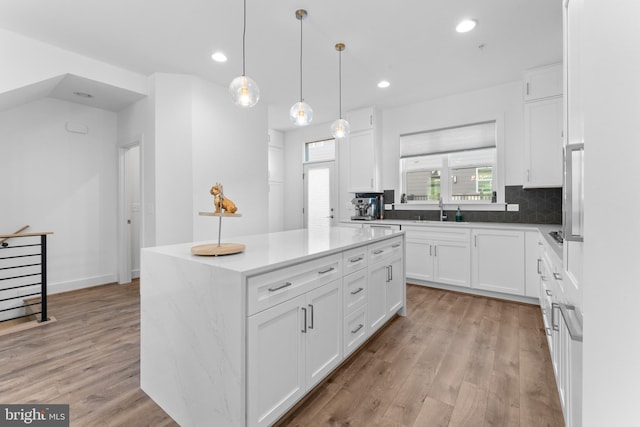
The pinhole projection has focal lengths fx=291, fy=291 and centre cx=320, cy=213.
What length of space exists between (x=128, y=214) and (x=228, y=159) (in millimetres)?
2016

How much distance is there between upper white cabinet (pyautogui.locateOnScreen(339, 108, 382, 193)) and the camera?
16.5 feet

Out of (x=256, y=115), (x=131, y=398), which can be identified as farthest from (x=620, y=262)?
(x=256, y=115)

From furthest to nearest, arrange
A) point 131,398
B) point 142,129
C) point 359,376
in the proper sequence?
point 142,129 < point 359,376 < point 131,398

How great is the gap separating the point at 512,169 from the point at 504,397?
3248mm

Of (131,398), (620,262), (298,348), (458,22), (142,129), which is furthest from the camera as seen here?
(142,129)

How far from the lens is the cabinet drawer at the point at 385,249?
245 cm

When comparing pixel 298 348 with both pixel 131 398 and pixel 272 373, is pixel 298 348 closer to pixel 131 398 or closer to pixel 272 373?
pixel 272 373

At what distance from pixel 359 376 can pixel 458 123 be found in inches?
154

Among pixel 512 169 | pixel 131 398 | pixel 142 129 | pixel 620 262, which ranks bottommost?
pixel 131 398

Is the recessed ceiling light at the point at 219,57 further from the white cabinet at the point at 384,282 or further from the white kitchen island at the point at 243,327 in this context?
the white cabinet at the point at 384,282

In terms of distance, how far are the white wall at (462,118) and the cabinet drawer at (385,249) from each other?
229 cm

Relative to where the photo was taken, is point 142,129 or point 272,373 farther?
point 142,129

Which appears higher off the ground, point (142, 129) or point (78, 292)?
point (142, 129)

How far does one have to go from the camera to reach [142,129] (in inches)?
156
